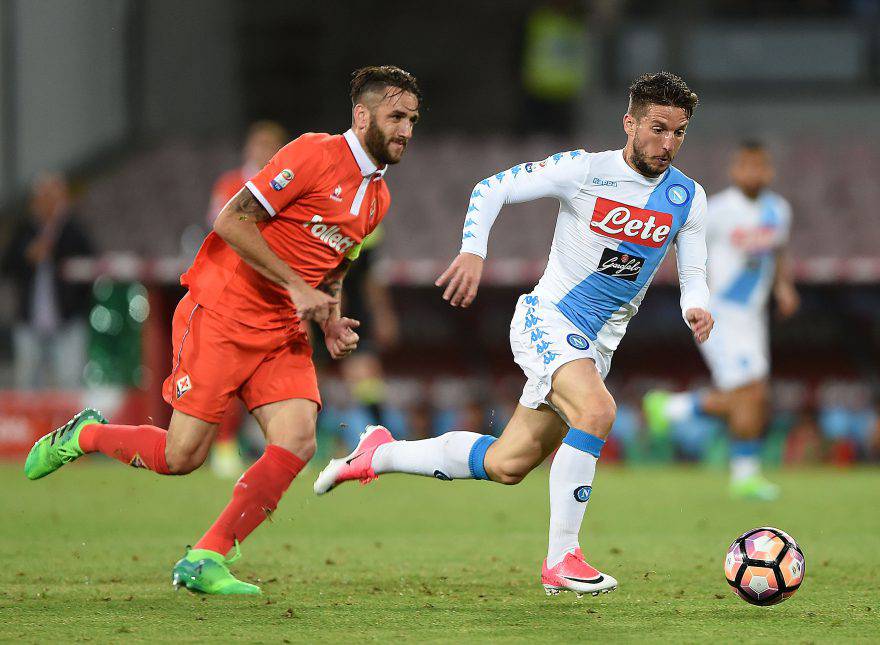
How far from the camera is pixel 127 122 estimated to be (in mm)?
17172

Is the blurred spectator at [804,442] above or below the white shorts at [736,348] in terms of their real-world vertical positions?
below

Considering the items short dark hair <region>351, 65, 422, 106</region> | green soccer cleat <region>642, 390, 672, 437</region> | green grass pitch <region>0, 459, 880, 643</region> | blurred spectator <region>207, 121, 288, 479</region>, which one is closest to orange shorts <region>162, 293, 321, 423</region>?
green grass pitch <region>0, 459, 880, 643</region>

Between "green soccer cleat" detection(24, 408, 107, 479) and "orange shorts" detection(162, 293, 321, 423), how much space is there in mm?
539


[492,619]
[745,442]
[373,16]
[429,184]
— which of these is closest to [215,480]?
[745,442]

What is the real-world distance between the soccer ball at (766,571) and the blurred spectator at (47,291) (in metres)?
9.18

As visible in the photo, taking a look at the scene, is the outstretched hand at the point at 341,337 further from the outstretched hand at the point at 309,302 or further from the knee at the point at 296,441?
the knee at the point at 296,441

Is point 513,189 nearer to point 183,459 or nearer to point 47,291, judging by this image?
point 183,459

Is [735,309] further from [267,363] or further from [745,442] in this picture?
[267,363]

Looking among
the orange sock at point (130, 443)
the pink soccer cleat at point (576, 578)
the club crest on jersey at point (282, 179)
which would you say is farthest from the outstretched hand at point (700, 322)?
the orange sock at point (130, 443)

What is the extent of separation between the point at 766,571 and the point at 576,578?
0.74m

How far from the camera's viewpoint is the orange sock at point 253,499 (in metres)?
5.79

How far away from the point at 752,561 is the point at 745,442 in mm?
5065

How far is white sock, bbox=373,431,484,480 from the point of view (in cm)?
619

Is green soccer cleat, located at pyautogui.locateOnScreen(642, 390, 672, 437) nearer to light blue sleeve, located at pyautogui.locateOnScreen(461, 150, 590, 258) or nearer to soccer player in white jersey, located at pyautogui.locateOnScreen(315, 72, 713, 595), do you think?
soccer player in white jersey, located at pyautogui.locateOnScreen(315, 72, 713, 595)
